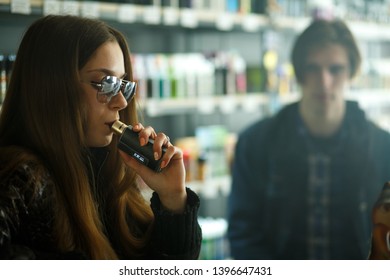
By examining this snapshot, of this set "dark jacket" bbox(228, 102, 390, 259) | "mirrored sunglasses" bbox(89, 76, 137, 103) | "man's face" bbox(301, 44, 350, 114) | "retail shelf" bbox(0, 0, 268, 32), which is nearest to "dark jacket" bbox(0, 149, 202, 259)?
"mirrored sunglasses" bbox(89, 76, 137, 103)

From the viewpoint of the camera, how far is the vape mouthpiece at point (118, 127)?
1.74 m

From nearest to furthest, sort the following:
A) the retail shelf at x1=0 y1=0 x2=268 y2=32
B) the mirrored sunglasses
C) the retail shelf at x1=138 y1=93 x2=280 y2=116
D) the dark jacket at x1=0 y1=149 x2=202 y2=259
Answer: the dark jacket at x1=0 y1=149 x2=202 y2=259
the mirrored sunglasses
the retail shelf at x1=0 y1=0 x2=268 y2=32
the retail shelf at x1=138 y1=93 x2=280 y2=116

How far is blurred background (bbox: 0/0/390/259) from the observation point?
2.71 m

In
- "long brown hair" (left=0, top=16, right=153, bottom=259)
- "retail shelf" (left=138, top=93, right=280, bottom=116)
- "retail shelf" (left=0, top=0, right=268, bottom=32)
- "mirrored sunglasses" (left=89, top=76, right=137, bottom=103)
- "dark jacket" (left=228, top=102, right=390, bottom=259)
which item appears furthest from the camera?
"retail shelf" (left=138, top=93, right=280, bottom=116)

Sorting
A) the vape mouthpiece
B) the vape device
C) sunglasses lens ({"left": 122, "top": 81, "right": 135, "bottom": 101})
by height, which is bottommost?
the vape device

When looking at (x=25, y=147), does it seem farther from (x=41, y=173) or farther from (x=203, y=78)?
(x=203, y=78)

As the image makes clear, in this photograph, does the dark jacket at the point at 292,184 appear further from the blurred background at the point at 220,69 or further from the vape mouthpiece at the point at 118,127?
the vape mouthpiece at the point at 118,127

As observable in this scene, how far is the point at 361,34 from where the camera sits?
270cm

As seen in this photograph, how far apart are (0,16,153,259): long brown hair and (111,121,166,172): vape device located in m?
0.10

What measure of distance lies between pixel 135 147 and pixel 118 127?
78mm

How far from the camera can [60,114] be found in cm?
164

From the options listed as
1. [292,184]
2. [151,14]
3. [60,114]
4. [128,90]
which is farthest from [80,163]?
[292,184]

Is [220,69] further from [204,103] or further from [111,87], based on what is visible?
[111,87]

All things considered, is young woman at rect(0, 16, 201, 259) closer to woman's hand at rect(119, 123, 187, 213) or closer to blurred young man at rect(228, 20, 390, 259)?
woman's hand at rect(119, 123, 187, 213)
